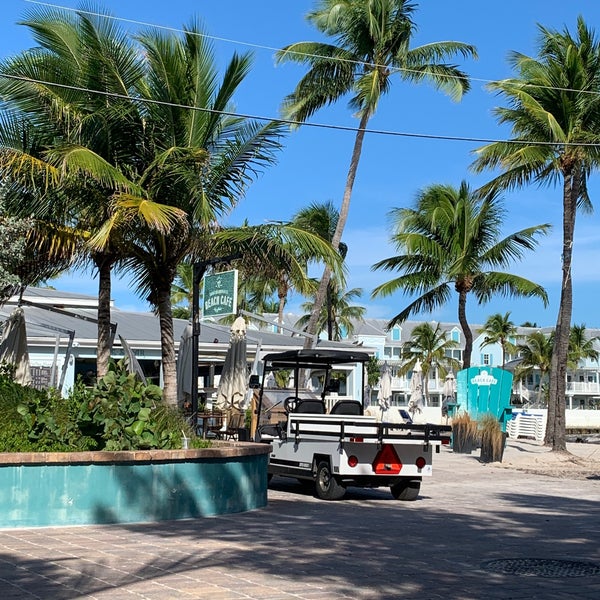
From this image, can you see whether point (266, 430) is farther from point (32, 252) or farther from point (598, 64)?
point (598, 64)

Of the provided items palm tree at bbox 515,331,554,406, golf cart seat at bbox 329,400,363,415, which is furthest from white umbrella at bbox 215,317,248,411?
palm tree at bbox 515,331,554,406

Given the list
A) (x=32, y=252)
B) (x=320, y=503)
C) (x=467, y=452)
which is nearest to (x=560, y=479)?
(x=467, y=452)

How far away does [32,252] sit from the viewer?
728 inches

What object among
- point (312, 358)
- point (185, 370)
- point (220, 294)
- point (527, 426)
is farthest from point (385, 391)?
point (220, 294)

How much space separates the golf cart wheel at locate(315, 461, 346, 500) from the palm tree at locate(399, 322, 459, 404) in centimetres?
7468

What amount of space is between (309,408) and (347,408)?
2.10 ft

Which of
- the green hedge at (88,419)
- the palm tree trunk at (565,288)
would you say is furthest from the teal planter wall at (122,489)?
the palm tree trunk at (565,288)

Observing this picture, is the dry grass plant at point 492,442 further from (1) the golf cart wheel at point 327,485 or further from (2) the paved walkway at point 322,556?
(1) the golf cart wheel at point 327,485

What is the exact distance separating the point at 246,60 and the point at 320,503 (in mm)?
8885

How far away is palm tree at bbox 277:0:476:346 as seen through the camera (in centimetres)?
2783

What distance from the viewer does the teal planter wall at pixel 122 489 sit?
1034 cm

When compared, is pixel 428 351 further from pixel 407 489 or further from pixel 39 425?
pixel 39 425

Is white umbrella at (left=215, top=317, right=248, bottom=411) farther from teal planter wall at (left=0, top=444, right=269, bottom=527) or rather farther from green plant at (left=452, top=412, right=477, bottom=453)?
teal planter wall at (left=0, top=444, right=269, bottom=527)

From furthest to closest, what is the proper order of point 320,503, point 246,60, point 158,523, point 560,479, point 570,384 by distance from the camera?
point 570,384 < point 560,479 < point 246,60 < point 320,503 < point 158,523
